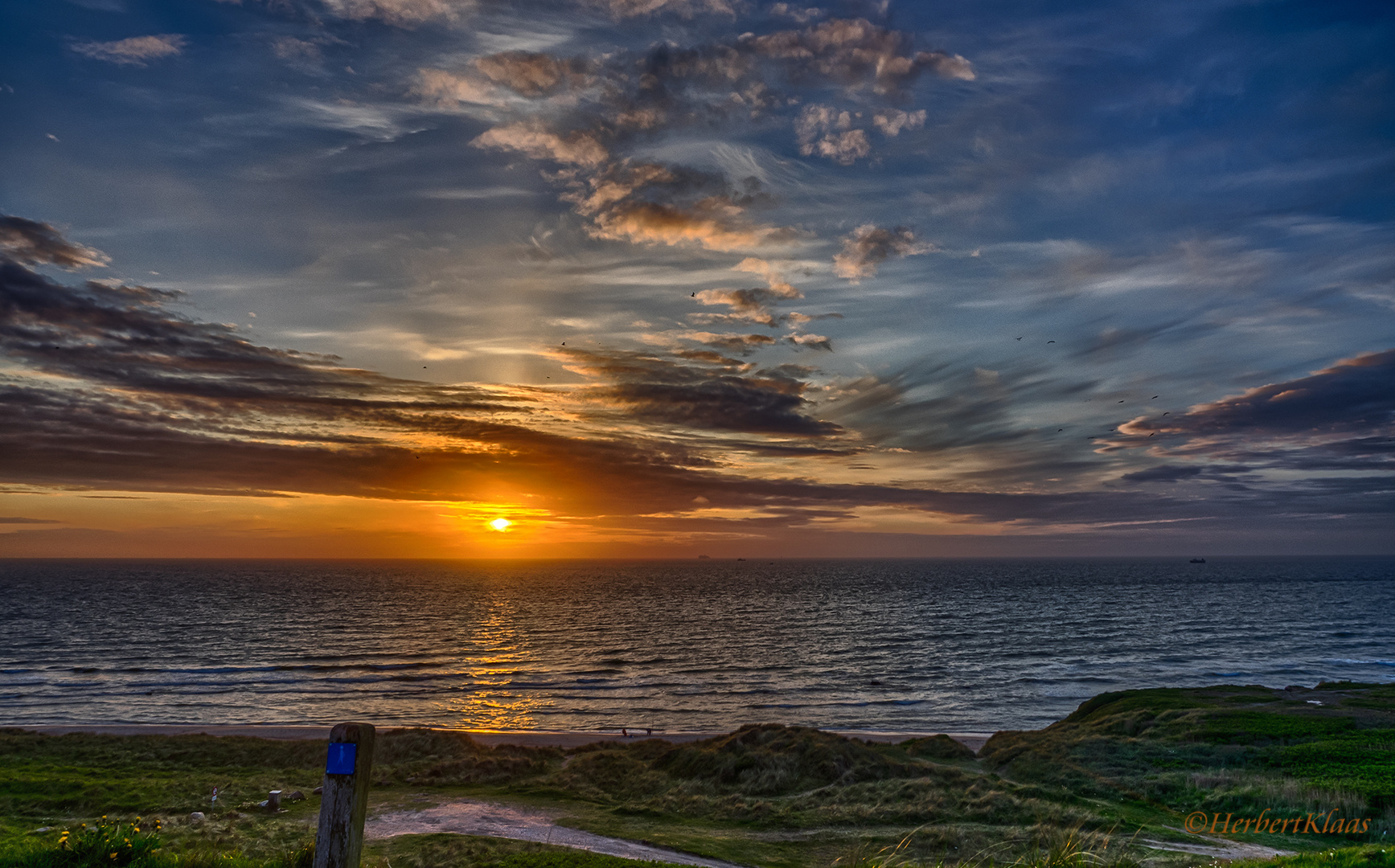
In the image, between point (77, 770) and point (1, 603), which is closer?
point (77, 770)

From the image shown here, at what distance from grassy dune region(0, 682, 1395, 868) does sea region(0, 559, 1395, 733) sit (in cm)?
1310

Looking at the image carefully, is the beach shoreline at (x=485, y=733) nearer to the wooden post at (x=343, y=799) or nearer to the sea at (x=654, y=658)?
the sea at (x=654, y=658)

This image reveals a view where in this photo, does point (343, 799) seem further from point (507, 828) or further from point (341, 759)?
point (507, 828)

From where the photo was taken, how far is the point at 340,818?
7711mm

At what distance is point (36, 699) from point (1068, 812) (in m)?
67.2

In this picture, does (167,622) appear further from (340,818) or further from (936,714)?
(340,818)

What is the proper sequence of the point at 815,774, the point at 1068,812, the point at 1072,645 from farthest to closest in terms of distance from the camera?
the point at 1072,645 < the point at 815,774 < the point at 1068,812

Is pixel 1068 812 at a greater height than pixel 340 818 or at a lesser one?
lesser

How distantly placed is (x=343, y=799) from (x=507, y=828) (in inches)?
596

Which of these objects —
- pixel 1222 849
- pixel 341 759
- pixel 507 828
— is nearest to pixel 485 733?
pixel 507 828

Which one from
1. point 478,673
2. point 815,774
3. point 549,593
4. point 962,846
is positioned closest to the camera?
point 962,846

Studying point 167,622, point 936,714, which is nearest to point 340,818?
point 936,714

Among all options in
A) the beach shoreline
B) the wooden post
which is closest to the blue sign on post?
the wooden post

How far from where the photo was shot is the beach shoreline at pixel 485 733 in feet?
131
